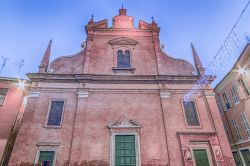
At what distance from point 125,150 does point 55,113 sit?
17.3 feet

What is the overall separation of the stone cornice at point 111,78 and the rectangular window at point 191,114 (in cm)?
173

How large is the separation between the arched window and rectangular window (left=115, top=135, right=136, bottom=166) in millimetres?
5829

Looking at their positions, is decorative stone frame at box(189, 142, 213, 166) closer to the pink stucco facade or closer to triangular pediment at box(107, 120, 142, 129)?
triangular pediment at box(107, 120, 142, 129)

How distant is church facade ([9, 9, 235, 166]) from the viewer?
11211 mm

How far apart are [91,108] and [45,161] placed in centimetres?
412

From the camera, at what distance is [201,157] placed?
11.4 metres

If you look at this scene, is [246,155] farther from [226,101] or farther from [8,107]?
[8,107]

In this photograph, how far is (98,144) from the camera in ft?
37.8

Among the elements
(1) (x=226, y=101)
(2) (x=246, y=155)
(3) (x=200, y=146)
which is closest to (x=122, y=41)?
(3) (x=200, y=146)

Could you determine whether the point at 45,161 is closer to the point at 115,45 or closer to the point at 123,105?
the point at 123,105

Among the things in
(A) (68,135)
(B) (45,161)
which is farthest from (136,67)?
(B) (45,161)

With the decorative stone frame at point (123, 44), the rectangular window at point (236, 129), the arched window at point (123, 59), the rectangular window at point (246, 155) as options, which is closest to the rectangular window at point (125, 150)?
the arched window at point (123, 59)

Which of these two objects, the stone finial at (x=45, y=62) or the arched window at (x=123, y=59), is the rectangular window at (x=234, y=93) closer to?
the arched window at (x=123, y=59)

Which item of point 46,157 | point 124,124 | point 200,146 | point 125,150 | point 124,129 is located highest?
point 124,124
